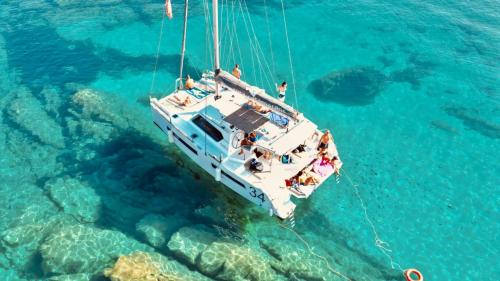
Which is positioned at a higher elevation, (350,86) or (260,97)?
(260,97)

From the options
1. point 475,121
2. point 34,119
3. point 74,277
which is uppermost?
point 475,121

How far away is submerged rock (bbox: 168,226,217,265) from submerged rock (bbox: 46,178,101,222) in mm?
5024

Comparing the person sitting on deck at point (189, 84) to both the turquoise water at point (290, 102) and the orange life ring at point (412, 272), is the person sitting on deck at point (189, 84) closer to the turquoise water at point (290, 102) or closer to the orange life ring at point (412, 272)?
the turquoise water at point (290, 102)

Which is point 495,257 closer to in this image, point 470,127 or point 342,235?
point 342,235

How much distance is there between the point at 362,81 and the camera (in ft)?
109

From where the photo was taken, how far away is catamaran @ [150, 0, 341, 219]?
21.5 meters

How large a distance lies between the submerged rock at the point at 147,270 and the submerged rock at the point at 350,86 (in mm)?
17246

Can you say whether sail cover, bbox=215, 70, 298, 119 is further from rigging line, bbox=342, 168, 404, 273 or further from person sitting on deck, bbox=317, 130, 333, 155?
rigging line, bbox=342, 168, 404, 273

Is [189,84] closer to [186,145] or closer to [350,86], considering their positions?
[186,145]

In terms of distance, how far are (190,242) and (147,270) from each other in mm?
2723

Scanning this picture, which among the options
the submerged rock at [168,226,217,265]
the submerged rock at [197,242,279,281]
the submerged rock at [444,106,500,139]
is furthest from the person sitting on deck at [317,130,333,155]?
the submerged rock at [444,106,500,139]

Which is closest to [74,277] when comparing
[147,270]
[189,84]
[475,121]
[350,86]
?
[147,270]

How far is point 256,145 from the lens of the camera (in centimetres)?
2205

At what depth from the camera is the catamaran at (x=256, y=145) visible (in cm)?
2155
